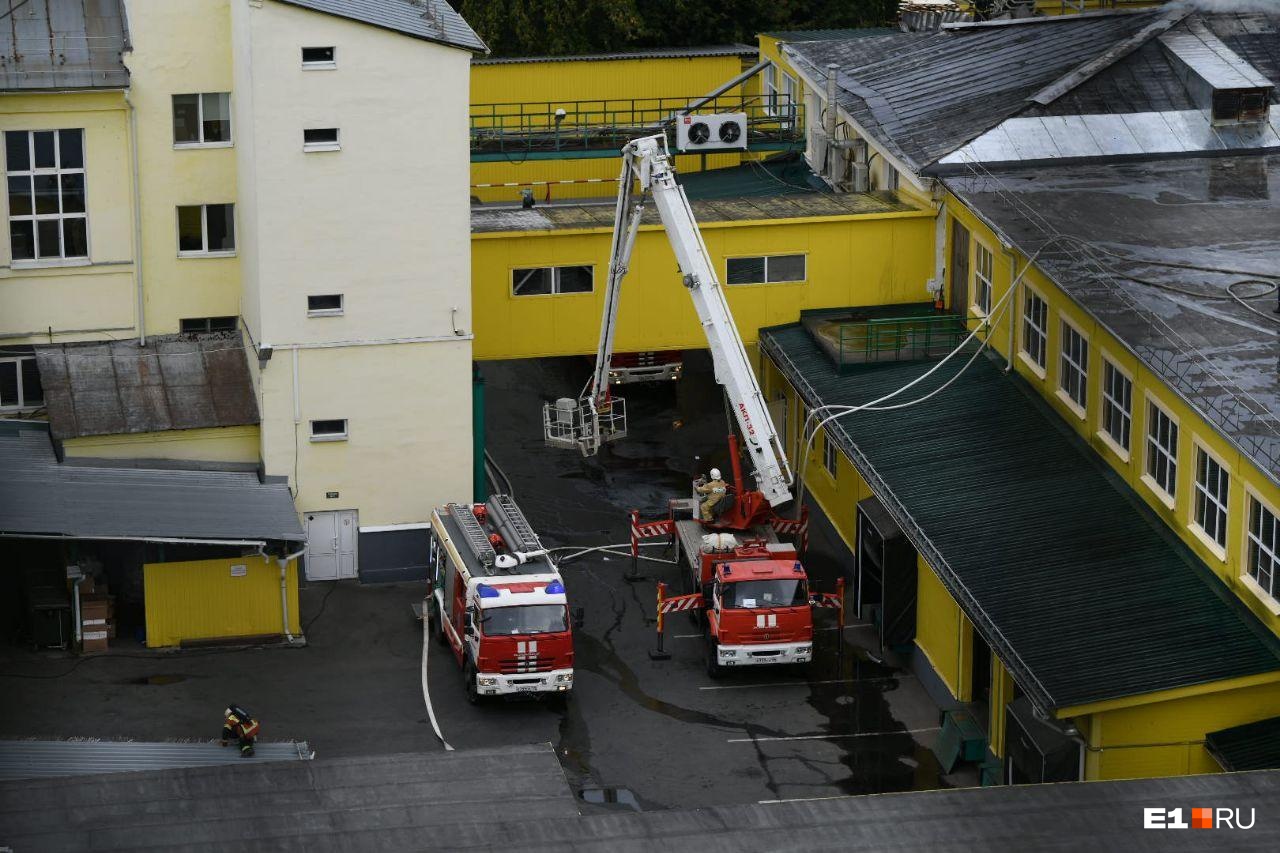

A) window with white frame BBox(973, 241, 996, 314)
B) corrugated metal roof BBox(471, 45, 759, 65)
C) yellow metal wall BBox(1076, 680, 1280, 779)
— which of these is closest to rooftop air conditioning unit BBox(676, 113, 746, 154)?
corrugated metal roof BBox(471, 45, 759, 65)

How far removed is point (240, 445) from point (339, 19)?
9493 millimetres

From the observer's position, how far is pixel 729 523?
43531 millimetres

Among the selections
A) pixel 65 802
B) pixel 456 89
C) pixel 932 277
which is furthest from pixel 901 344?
pixel 65 802

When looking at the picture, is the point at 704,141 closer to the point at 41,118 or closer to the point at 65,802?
the point at 41,118

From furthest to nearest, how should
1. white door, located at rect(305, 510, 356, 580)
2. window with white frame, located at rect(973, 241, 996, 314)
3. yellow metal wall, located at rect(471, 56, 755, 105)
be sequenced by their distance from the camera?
yellow metal wall, located at rect(471, 56, 755, 105) < window with white frame, located at rect(973, 241, 996, 314) < white door, located at rect(305, 510, 356, 580)

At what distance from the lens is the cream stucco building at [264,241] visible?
1721 inches

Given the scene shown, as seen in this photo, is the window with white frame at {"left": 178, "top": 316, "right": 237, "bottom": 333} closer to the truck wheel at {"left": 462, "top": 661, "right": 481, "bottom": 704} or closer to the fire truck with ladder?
the fire truck with ladder

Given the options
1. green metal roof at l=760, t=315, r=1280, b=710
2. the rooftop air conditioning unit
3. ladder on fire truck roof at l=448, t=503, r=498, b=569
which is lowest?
ladder on fire truck roof at l=448, t=503, r=498, b=569

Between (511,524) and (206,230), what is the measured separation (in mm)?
10718

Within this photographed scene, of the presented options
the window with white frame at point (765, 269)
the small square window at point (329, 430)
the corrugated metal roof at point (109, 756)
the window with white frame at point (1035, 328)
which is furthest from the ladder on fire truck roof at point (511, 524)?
the window with white frame at point (1035, 328)

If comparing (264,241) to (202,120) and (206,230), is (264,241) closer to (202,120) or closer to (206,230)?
(206,230)

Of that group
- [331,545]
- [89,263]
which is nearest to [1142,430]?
[331,545]

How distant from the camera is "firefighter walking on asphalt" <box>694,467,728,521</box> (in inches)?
1716

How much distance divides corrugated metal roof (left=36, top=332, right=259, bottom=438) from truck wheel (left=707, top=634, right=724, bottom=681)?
11409 mm
